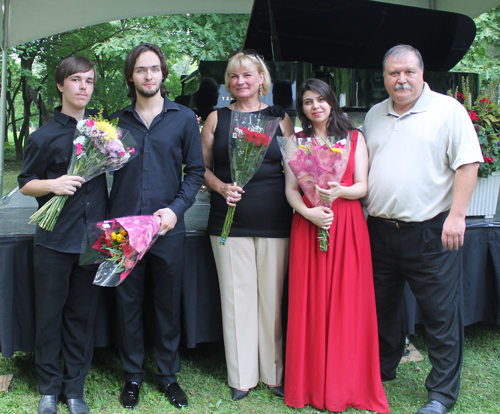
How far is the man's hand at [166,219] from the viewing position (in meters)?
2.18

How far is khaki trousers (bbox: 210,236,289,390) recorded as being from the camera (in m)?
2.46

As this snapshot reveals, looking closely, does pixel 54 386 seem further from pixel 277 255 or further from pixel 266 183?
pixel 266 183

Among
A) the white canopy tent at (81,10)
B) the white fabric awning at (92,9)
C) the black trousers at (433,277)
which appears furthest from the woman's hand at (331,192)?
the white fabric awning at (92,9)

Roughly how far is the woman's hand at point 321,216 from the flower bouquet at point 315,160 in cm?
4

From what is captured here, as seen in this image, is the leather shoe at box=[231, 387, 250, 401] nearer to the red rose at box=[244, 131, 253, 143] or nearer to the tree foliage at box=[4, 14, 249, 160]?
the red rose at box=[244, 131, 253, 143]

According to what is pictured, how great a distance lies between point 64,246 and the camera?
218 centimetres

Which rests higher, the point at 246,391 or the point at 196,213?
the point at 196,213

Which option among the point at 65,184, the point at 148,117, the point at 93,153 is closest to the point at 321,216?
the point at 148,117

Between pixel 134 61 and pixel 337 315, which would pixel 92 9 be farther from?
pixel 337 315

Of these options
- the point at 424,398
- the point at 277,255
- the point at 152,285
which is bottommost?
the point at 424,398

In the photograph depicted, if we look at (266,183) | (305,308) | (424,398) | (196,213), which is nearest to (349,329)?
(305,308)

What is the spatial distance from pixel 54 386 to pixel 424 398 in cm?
206

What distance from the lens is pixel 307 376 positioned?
2.43m

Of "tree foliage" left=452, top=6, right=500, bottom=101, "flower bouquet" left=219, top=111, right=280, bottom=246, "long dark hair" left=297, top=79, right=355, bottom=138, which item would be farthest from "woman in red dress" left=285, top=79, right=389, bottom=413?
"tree foliage" left=452, top=6, right=500, bottom=101
